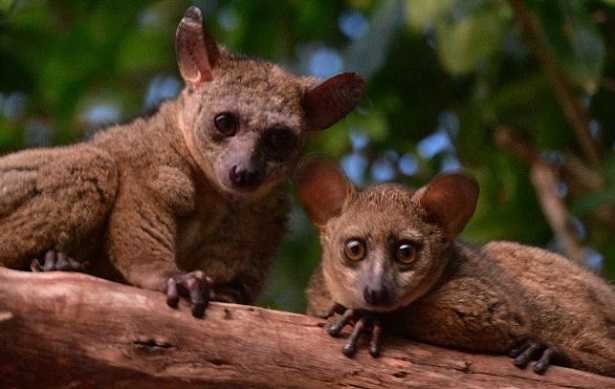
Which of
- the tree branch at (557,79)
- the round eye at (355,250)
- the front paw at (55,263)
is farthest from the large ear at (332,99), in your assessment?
the tree branch at (557,79)

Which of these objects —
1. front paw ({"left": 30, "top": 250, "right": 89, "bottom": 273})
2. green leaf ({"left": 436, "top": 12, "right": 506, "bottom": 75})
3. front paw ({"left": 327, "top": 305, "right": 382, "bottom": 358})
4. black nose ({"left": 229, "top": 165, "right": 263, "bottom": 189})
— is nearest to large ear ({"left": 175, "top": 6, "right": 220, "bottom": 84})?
black nose ({"left": 229, "top": 165, "right": 263, "bottom": 189})

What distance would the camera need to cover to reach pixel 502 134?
9.24m

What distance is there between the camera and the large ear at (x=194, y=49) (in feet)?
20.2

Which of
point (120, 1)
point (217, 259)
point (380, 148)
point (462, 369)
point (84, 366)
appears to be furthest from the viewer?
point (380, 148)

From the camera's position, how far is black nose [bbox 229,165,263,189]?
6.03m

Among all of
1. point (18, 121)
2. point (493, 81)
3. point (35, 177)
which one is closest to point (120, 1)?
point (18, 121)

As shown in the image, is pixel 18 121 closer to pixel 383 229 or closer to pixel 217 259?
pixel 217 259

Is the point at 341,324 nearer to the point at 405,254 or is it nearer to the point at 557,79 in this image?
the point at 405,254

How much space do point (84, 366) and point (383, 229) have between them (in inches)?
58.6

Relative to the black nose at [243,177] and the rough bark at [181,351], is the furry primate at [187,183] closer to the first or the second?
the black nose at [243,177]

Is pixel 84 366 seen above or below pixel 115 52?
below

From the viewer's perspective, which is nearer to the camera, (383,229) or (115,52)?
(383,229)

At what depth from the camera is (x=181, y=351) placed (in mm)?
5062

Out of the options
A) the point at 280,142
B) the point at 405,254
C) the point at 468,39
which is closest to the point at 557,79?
the point at 468,39
